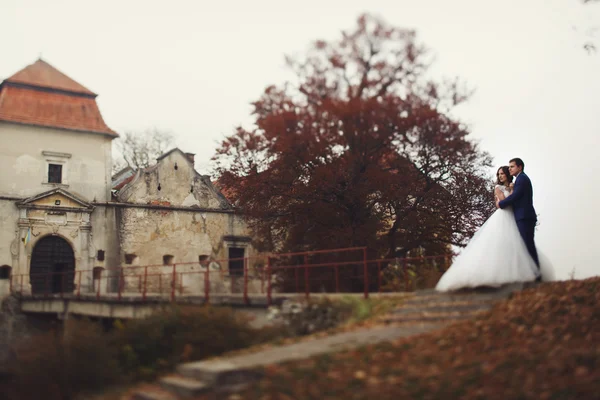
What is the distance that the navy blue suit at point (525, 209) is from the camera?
36.6 ft

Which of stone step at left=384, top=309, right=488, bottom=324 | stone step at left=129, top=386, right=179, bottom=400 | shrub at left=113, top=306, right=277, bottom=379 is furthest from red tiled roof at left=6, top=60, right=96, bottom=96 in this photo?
stone step at left=129, top=386, right=179, bottom=400

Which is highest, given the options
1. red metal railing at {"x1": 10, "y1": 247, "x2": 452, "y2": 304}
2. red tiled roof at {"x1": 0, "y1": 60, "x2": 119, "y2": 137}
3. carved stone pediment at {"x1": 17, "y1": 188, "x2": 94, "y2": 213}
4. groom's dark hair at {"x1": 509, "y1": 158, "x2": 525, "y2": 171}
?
red tiled roof at {"x1": 0, "y1": 60, "x2": 119, "y2": 137}

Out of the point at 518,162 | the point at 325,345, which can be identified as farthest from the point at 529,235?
the point at 325,345

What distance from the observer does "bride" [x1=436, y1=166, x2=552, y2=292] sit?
10.6 m

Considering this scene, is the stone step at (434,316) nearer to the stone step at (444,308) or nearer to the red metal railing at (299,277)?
the stone step at (444,308)

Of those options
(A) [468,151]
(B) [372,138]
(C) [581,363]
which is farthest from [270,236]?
(C) [581,363]

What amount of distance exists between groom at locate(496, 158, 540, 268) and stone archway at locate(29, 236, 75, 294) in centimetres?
1818

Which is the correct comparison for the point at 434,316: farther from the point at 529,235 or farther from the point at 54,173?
the point at 54,173

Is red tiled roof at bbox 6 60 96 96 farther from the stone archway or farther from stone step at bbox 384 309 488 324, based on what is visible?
stone step at bbox 384 309 488 324

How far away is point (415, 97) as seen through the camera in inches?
712

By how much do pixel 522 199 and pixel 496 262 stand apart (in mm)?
1347

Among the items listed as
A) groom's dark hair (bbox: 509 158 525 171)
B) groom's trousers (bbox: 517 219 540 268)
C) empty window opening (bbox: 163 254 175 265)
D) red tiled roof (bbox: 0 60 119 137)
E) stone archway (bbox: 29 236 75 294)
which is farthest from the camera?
empty window opening (bbox: 163 254 175 265)

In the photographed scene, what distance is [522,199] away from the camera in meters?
11.3

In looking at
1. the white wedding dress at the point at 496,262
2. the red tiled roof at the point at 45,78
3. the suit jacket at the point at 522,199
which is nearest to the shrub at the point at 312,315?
the white wedding dress at the point at 496,262
